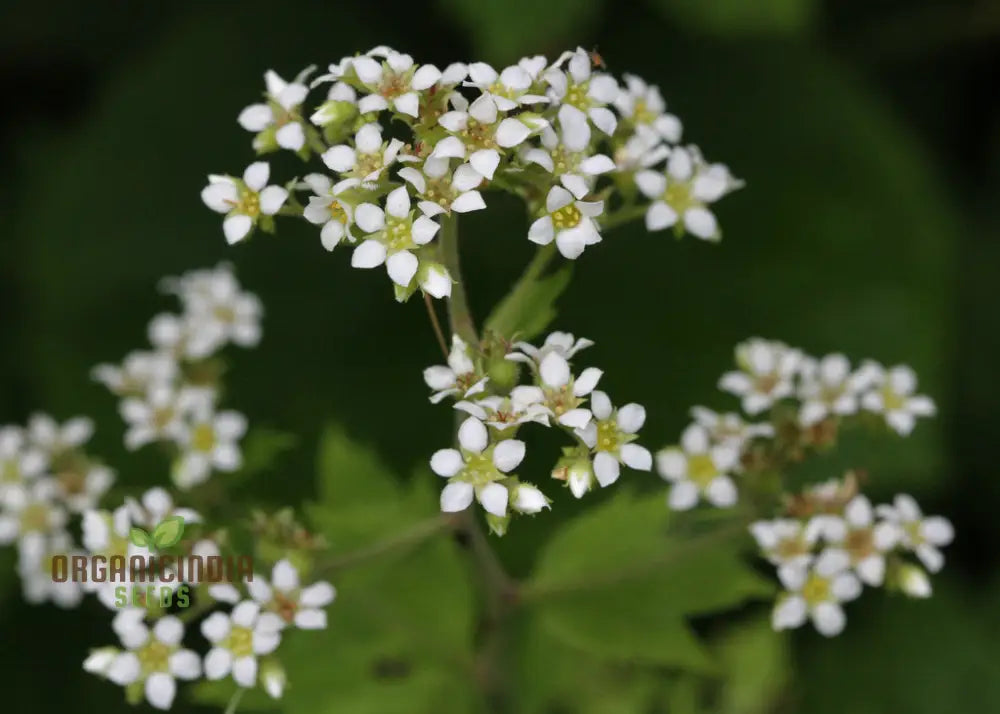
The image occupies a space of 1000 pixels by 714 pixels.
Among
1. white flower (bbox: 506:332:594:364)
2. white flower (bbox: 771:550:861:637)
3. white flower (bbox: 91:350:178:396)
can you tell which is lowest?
white flower (bbox: 771:550:861:637)

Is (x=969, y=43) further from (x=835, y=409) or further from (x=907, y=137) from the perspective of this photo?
(x=835, y=409)

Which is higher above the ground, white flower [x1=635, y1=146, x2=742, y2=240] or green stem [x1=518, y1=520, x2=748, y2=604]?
white flower [x1=635, y1=146, x2=742, y2=240]

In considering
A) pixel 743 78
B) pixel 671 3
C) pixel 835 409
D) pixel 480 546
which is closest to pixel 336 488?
pixel 480 546

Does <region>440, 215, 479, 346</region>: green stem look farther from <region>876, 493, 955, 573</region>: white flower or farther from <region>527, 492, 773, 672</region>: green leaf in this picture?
<region>876, 493, 955, 573</region>: white flower

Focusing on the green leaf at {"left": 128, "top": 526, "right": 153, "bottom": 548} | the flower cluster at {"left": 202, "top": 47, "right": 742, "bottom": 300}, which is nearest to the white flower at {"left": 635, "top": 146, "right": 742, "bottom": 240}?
the flower cluster at {"left": 202, "top": 47, "right": 742, "bottom": 300}

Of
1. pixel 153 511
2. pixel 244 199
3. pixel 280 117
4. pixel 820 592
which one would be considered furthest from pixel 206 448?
pixel 820 592
